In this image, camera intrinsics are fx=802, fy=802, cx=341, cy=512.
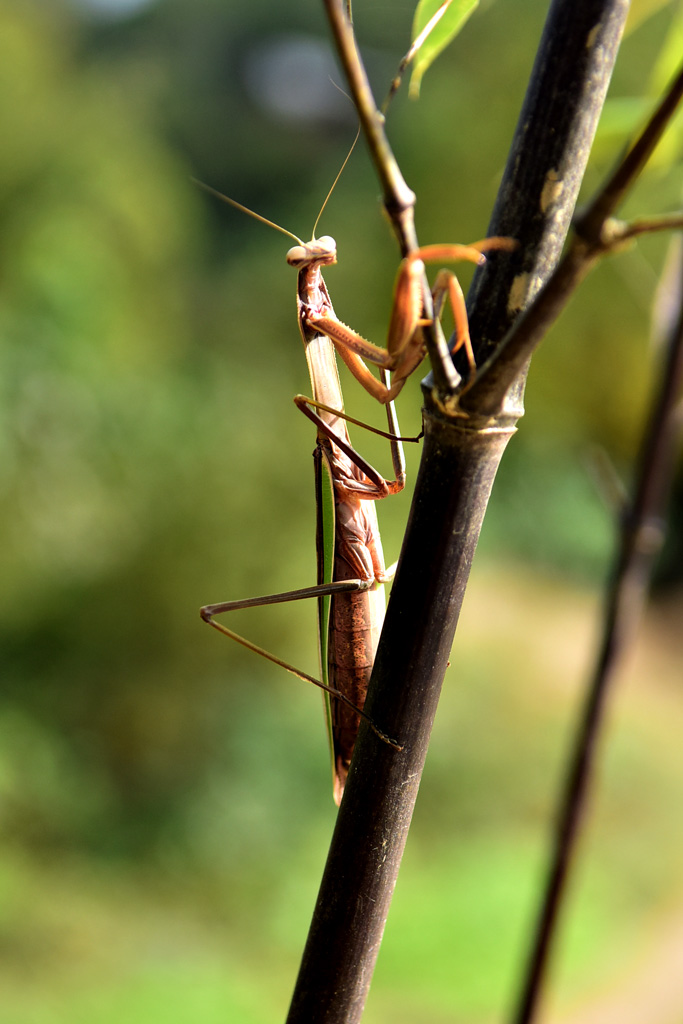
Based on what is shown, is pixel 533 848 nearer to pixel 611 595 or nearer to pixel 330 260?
pixel 611 595

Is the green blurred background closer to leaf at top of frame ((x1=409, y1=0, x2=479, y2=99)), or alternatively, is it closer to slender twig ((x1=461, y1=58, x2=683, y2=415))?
leaf at top of frame ((x1=409, y1=0, x2=479, y2=99))

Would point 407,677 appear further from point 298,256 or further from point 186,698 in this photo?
point 186,698

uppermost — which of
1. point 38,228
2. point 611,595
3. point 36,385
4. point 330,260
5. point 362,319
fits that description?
point 362,319

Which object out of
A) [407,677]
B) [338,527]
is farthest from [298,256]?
[407,677]

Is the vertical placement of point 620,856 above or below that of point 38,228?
below

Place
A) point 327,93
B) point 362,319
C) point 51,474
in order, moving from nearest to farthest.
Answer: point 51,474 → point 362,319 → point 327,93

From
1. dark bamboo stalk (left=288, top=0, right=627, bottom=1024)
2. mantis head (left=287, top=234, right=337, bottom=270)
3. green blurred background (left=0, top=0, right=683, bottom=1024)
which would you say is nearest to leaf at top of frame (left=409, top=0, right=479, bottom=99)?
dark bamboo stalk (left=288, top=0, right=627, bottom=1024)

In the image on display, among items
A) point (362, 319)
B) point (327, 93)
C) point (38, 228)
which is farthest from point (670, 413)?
point (327, 93)
